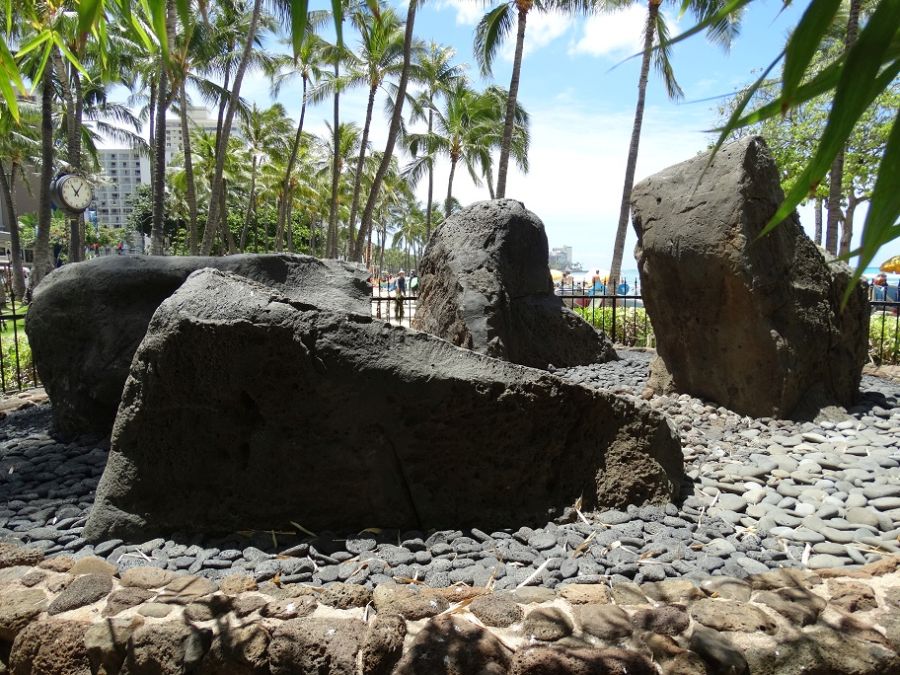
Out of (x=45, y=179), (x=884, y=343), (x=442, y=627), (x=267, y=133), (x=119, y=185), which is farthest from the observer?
(x=119, y=185)

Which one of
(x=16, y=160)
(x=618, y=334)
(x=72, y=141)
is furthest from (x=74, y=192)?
(x=16, y=160)

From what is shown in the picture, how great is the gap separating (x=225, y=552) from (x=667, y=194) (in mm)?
4560

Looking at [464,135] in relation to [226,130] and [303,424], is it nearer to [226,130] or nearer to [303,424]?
[226,130]

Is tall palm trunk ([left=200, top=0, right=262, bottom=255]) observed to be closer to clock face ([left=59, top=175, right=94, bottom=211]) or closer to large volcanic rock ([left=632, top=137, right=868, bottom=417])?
clock face ([left=59, top=175, right=94, bottom=211])

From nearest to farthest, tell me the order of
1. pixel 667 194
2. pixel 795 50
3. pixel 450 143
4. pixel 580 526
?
pixel 795 50, pixel 580 526, pixel 667 194, pixel 450 143

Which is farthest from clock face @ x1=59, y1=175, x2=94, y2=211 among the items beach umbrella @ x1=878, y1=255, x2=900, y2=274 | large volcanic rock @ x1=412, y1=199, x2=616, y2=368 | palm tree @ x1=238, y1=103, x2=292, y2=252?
beach umbrella @ x1=878, y1=255, x2=900, y2=274

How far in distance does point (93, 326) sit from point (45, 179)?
14.6m

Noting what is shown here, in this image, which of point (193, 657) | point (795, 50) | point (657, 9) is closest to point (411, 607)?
point (193, 657)

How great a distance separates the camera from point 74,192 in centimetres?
1166

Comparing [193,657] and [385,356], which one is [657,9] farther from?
[193,657]

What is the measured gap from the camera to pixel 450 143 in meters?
28.4

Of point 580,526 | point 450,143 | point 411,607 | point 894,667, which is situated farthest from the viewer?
point 450,143

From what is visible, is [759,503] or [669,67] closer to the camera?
[759,503]

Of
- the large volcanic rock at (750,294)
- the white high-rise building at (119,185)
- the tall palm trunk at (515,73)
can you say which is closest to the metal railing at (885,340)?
the large volcanic rock at (750,294)
